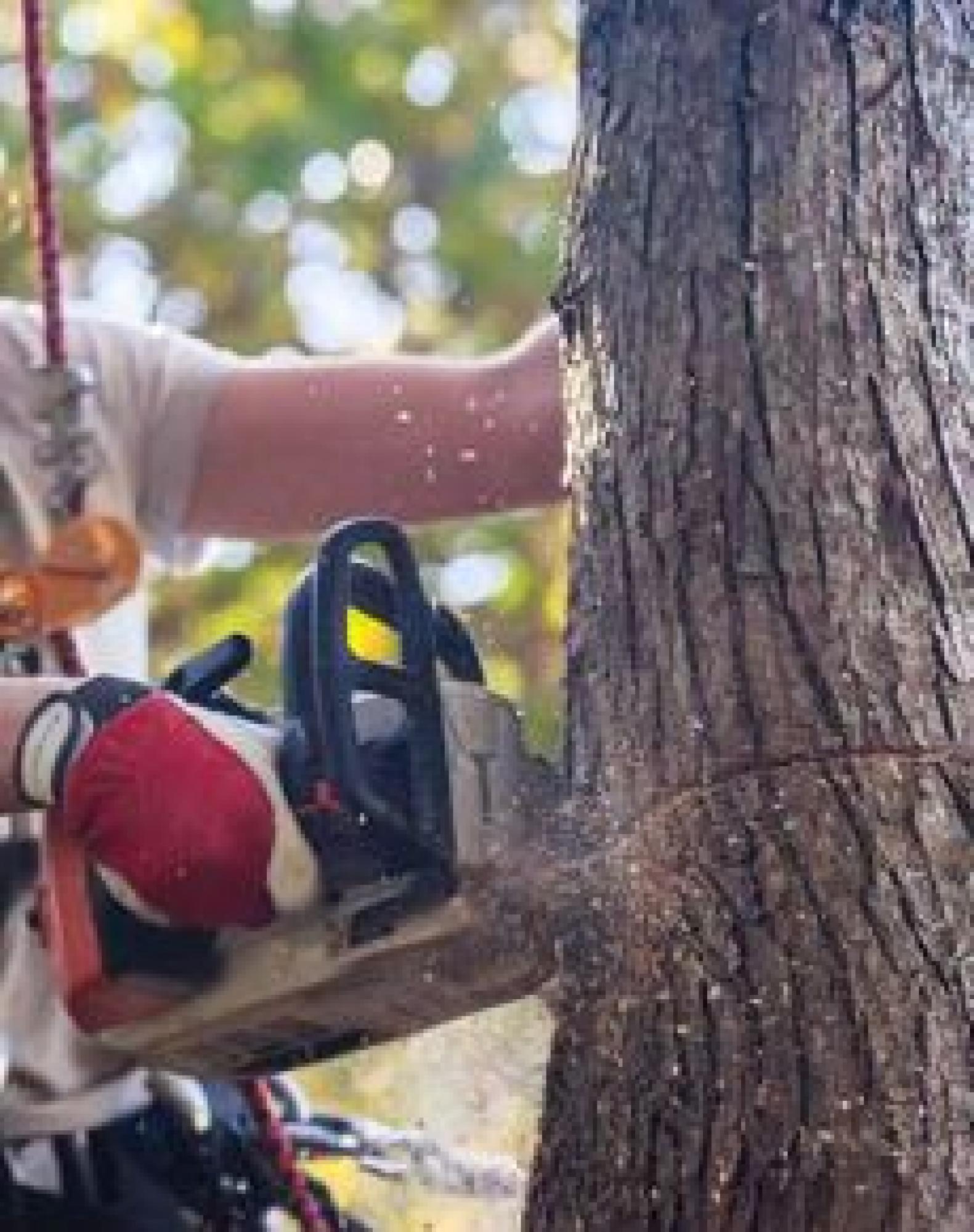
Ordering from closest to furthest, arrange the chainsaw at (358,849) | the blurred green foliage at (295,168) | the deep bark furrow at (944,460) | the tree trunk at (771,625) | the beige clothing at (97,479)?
1. the tree trunk at (771,625)
2. the deep bark furrow at (944,460)
3. the chainsaw at (358,849)
4. the beige clothing at (97,479)
5. the blurred green foliage at (295,168)

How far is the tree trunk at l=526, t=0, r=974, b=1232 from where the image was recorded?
1537mm

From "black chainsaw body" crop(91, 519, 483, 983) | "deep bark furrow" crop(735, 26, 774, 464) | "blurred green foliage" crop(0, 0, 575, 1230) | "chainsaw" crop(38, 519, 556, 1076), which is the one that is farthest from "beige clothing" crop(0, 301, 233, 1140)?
"blurred green foliage" crop(0, 0, 575, 1230)

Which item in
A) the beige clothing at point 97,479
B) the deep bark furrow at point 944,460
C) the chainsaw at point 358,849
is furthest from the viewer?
the beige clothing at point 97,479

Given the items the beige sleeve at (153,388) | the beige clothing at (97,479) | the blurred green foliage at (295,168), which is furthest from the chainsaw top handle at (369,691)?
the blurred green foliage at (295,168)

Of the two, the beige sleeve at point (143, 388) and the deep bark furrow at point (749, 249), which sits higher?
the deep bark furrow at point (749, 249)

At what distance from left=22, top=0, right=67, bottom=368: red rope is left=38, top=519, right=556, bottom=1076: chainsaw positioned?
16.8 inches

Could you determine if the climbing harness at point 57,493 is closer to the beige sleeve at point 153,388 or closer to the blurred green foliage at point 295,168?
the beige sleeve at point 153,388

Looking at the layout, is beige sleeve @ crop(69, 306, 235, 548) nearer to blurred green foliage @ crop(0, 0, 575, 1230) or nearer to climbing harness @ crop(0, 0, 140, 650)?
climbing harness @ crop(0, 0, 140, 650)

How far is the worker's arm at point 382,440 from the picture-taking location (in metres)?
2.54

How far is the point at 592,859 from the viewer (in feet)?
5.55

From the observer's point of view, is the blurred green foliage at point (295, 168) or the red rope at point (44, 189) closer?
the red rope at point (44, 189)

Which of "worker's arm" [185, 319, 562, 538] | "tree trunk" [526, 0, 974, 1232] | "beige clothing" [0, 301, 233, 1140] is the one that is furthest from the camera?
"worker's arm" [185, 319, 562, 538]

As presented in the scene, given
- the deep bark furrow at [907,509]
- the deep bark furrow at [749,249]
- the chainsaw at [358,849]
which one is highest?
the deep bark furrow at [749,249]

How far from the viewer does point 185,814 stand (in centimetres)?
198
